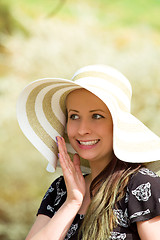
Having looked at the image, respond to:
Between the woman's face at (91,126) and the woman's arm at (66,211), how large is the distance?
90 mm

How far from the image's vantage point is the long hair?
148 centimetres

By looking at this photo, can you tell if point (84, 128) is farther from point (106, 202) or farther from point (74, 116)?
point (106, 202)

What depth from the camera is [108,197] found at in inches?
59.4

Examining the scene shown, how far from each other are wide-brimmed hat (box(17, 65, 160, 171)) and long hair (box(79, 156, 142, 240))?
8 centimetres

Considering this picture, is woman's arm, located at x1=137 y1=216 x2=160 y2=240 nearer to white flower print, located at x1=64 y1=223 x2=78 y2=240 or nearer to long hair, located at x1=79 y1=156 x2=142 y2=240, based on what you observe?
long hair, located at x1=79 y1=156 x2=142 y2=240

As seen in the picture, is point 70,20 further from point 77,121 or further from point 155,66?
point 77,121

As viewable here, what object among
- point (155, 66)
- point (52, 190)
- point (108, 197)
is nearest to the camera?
point (108, 197)

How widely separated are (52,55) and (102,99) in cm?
156

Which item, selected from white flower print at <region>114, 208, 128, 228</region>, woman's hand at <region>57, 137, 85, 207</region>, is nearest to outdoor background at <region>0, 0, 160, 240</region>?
woman's hand at <region>57, 137, 85, 207</region>

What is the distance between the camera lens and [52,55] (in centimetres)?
297

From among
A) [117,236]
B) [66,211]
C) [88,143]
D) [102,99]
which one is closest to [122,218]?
[117,236]

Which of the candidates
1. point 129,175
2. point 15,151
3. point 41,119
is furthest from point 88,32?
point 129,175

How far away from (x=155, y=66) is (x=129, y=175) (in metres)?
1.52

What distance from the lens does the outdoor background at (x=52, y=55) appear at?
2883mm
